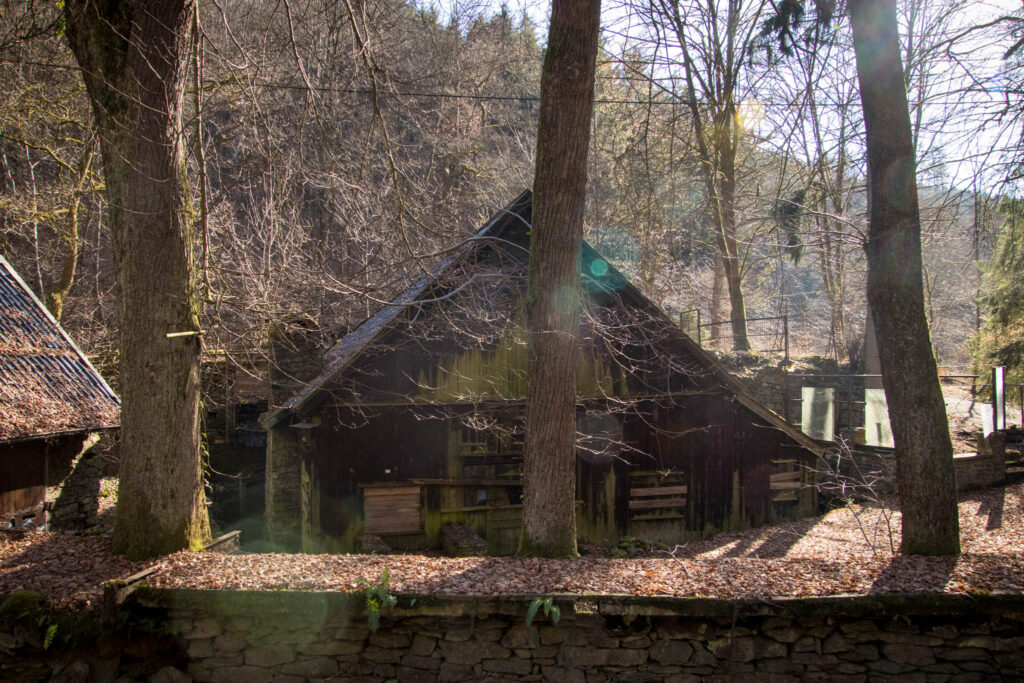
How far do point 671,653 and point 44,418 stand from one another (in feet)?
31.5

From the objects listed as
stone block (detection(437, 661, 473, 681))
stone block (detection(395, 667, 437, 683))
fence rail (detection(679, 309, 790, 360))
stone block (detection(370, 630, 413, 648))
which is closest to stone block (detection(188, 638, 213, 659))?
stone block (detection(370, 630, 413, 648))

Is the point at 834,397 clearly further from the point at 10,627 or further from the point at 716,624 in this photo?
the point at 10,627

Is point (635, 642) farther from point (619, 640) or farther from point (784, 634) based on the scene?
point (784, 634)

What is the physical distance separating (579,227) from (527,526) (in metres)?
3.25

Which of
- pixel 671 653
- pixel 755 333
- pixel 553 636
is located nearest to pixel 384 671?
pixel 553 636

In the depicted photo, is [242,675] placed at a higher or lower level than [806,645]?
lower

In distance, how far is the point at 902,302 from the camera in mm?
7480

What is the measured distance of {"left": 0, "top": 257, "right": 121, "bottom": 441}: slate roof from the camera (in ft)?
33.7

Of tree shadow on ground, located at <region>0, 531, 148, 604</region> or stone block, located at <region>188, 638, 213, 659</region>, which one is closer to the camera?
stone block, located at <region>188, 638, 213, 659</region>

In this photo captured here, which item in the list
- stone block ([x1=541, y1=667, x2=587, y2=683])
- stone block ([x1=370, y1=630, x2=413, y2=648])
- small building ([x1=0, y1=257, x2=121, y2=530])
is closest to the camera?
stone block ([x1=541, y1=667, x2=587, y2=683])

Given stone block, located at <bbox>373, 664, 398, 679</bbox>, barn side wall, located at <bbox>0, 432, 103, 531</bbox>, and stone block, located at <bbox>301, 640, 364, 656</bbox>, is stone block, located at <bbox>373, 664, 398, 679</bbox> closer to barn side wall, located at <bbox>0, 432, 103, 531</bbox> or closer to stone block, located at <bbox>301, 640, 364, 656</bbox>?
stone block, located at <bbox>301, 640, 364, 656</bbox>

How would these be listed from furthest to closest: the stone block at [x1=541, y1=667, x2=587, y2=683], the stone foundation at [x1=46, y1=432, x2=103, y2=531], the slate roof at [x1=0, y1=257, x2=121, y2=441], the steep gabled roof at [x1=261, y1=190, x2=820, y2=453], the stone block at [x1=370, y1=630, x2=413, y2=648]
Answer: the stone foundation at [x1=46, y1=432, x2=103, y2=531]
the steep gabled roof at [x1=261, y1=190, x2=820, y2=453]
the slate roof at [x1=0, y1=257, x2=121, y2=441]
the stone block at [x1=370, y1=630, x2=413, y2=648]
the stone block at [x1=541, y1=667, x2=587, y2=683]

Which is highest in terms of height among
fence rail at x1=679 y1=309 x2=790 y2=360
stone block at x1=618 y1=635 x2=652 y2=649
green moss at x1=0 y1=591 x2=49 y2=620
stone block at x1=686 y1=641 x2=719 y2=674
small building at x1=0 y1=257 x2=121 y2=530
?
fence rail at x1=679 y1=309 x2=790 y2=360

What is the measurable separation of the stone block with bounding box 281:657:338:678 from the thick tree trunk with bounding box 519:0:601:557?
2.28 meters
